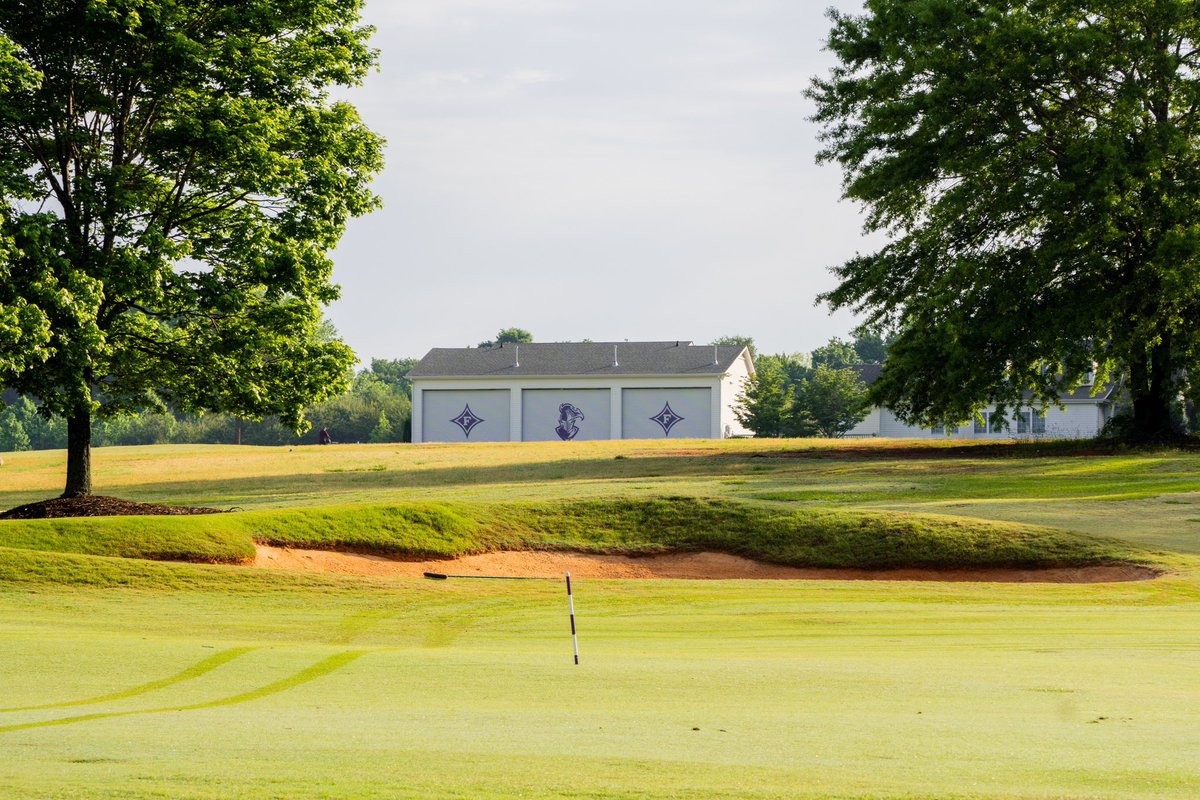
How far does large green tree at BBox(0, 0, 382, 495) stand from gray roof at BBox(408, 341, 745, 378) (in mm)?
56672

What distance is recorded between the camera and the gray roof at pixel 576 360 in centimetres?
8531

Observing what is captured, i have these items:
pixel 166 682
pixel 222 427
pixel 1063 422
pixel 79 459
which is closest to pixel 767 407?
pixel 1063 422

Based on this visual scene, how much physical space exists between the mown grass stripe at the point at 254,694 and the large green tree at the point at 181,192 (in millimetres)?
13736

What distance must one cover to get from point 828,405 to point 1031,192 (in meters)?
46.1

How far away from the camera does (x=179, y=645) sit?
13.7 meters

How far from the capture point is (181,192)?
27109 millimetres

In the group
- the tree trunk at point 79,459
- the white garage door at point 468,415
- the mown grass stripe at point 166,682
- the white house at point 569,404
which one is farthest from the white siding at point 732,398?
the mown grass stripe at point 166,682

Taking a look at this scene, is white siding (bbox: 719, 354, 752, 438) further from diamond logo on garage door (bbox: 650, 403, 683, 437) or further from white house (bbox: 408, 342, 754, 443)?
diamond logo on garage door (bbox: 650, 403, 683, 437)

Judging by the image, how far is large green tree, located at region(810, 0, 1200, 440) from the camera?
38062 mm

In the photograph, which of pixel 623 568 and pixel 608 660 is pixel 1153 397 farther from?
pixel 608 660

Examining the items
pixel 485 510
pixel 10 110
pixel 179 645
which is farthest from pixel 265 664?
pixel 10 110

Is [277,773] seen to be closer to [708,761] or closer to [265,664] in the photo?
[708,761]

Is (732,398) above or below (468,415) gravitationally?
above

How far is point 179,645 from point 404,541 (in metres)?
10.4
